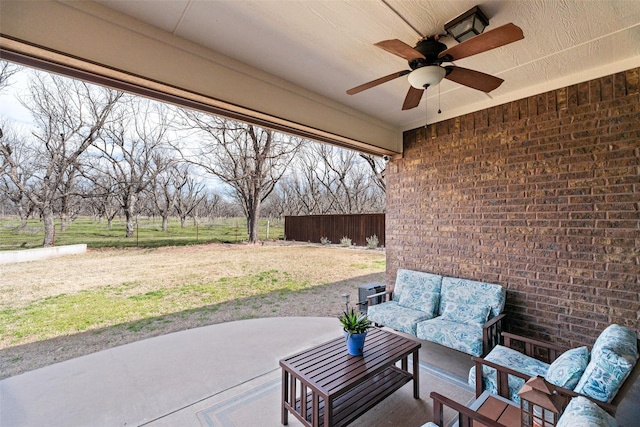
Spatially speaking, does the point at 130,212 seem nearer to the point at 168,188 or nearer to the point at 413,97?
the point at 168,188

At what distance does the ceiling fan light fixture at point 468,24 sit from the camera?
184 cm

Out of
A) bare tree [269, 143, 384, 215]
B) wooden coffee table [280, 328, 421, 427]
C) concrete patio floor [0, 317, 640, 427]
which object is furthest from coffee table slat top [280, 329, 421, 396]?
bare tree [269, 143, 384, 215]

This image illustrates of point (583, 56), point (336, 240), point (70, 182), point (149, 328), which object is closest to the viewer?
point (583, 56)

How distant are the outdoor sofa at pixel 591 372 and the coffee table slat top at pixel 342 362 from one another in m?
0.66

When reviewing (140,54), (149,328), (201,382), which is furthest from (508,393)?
(149,328)

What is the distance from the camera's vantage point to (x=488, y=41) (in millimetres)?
1676

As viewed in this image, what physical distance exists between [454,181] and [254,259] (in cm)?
731

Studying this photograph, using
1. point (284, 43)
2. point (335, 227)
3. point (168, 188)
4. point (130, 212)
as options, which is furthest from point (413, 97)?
point (168, 188)

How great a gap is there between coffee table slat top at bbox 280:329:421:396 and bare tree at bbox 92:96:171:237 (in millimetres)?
11363

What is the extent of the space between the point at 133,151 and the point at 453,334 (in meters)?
13.4

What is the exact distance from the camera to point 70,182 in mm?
8945

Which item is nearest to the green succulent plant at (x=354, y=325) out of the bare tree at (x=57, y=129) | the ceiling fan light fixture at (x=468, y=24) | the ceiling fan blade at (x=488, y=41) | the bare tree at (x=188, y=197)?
the ceiling fan blade at (x=488, y=41)

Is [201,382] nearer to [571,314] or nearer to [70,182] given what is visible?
[571,314]

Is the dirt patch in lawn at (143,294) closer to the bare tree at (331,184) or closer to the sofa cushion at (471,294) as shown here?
the sofa cushion at (471,294)
